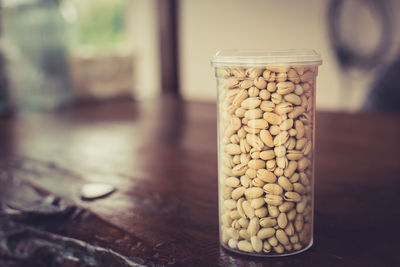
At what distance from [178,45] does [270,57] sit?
2.94 meters

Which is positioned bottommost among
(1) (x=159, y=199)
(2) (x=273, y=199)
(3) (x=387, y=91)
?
(3) (x=387, y=91)

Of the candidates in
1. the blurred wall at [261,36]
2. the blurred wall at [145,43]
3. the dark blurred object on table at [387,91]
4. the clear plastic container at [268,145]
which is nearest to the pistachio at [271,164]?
the clear plastic container at [268,145]

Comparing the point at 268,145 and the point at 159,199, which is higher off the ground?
the point at 268,145

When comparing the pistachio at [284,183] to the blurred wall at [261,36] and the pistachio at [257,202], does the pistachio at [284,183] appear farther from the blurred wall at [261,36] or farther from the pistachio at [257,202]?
the blurred wall at [261,36]

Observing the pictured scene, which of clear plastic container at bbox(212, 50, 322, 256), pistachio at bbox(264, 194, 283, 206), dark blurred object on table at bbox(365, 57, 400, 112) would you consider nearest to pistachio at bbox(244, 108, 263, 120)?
clear plastic container at bbox(212, 50, 322, 256)

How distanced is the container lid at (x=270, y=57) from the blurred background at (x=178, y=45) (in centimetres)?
181

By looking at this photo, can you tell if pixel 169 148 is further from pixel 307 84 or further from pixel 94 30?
pixel 94 30

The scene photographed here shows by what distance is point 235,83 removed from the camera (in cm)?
59

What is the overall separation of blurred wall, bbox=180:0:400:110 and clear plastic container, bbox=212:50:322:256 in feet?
9.85

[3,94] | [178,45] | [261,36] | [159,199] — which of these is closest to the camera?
[159,199]

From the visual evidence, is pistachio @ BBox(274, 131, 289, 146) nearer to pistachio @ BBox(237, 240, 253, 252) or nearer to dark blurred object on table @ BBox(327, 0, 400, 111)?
pistachio @ BBox(237, 240, 253, 252)

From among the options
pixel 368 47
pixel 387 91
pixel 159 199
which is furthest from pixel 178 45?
pixel 159 199

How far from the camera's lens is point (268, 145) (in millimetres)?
583

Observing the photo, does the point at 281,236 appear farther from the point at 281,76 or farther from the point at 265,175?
the point at 281,76
